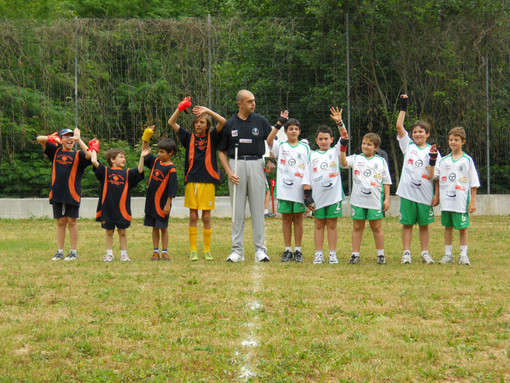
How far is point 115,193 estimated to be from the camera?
855 cm

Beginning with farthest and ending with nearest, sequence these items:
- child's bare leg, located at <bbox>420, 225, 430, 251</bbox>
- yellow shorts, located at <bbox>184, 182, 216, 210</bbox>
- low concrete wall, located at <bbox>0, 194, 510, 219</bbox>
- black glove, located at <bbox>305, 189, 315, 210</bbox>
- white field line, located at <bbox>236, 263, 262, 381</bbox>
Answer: low concrete wall, located at <bbox>0, 194, 510, 219</bbox> < yellow shorts, located at <bbox>184, 182, 216, 210</bbox> < child's bare leg, located at <bbox>420, 225, 430, 251</bbox> < black glove, located at <bbox>305, 189, 315, 210</bbox> < white field line, located at <bbox>236, 263, 262, 381</bbox>

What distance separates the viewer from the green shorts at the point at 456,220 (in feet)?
26.6

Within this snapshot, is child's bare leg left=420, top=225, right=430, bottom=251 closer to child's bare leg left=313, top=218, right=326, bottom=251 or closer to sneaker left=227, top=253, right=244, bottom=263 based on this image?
child's bare leg left=313, top=218, right=326, bottom=251

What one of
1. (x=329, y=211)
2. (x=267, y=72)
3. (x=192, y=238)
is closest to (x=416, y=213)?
(x=329, y=211)

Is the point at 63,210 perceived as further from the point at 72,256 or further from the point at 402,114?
the point at 402,114

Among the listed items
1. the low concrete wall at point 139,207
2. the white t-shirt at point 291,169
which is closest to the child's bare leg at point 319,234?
the white t-shirt at point 291,169

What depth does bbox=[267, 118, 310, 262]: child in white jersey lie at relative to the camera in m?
8.23

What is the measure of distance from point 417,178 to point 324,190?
1191 millimetres

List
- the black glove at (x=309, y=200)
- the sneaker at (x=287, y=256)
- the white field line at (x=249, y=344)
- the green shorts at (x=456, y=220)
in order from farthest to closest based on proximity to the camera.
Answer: the sneaker at (x=287, y=256) → the green shorts at (x=456, y=220) → the black glove at (x=309, y=200) → the white field line at (x=249, y=344)

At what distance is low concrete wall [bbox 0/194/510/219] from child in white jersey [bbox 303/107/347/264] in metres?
7.84

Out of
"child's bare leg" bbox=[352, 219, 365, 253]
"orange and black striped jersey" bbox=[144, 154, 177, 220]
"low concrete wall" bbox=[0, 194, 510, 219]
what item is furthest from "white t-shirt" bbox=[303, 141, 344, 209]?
"low concrete wall" bbox=[0, 194, 510, 219]

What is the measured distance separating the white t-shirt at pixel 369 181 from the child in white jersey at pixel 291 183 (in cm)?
62

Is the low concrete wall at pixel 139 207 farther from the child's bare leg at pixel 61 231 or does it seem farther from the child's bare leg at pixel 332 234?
the child's bare leg at pixel 332 234

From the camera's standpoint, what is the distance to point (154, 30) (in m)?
16.1
